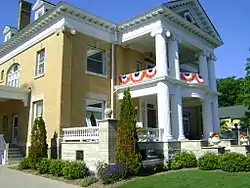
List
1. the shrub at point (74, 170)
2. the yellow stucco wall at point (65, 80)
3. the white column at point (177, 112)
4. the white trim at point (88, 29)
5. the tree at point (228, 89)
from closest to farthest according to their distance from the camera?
the shrub at point (74, 170) < the yellow stucco wall at point (65, 80) < the white trim at point (88, 29) < the white column at point (177, 112) < the tree at point (228, 89)

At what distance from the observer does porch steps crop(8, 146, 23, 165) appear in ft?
62.1

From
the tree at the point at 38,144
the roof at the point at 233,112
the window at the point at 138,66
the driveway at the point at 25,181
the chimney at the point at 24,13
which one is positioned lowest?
the driveway at the point at 25,181

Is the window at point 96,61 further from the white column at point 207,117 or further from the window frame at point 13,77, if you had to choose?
the white column at point 207,117

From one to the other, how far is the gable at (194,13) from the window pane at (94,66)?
6.65m

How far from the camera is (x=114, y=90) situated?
20.7m

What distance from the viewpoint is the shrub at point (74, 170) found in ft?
42.8

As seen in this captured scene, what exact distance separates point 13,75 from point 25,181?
14.1 m

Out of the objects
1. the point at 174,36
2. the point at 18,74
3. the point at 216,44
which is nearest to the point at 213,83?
the point at 216,44

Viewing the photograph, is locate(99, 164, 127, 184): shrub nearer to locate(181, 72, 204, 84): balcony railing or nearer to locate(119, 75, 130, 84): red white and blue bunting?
locate(119, 75, 130, 84): red white and blue bunting

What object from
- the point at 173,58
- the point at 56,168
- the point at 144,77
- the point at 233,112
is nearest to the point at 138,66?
the point at 144,77

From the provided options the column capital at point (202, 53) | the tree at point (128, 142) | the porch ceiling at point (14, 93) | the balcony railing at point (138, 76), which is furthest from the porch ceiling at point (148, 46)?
the tree at point (128, 142)

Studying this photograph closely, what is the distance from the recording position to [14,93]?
20.1 metres

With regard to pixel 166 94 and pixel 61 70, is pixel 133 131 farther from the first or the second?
pixel 61 70

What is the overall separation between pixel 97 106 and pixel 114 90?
184 centimetres
